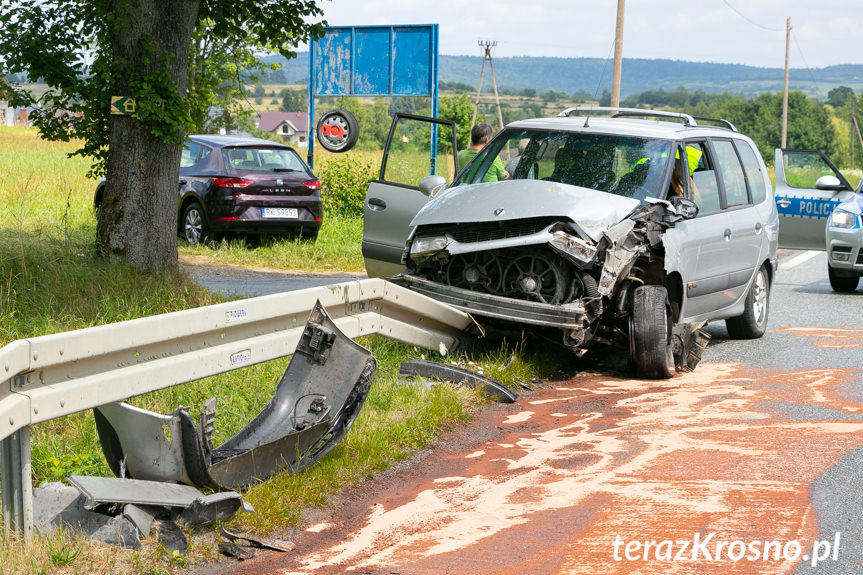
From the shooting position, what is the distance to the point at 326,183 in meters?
20.5

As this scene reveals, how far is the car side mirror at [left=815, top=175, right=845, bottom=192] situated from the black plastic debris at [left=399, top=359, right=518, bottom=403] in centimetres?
844

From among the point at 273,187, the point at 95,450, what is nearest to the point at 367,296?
the point at 95,450

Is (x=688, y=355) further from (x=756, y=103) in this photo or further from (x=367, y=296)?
(x=756, y=103)

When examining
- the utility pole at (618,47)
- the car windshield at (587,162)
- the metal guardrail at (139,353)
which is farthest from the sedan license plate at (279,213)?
the utility pole at (618,47)

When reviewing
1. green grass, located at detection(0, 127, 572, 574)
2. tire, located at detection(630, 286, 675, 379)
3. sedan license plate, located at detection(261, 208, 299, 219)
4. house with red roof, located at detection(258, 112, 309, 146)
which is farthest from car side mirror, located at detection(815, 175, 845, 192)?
house with red roof, located at detection(258, 112, 309, 146)

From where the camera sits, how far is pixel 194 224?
1642 cm

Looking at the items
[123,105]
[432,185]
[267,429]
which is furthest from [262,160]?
[267,429]

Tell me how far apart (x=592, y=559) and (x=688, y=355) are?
188 inches

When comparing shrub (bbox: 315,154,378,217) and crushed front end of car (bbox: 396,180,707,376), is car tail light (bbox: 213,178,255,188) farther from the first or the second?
crushed front end of car (bbox: 396,180,707,376)

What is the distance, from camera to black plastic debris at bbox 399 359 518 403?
24.7 feet

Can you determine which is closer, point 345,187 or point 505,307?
point 505,307

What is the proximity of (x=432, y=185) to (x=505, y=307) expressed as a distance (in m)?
1.70

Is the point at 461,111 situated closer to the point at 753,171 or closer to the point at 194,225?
the point at 194,225

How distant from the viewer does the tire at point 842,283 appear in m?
14.8
